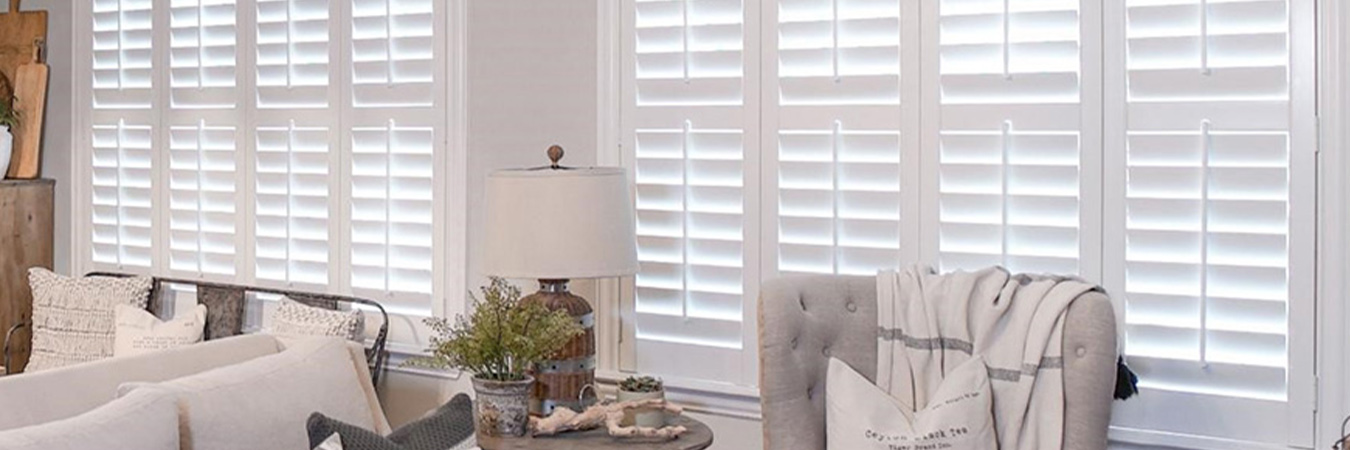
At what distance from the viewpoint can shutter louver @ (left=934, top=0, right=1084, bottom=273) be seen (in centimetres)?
309

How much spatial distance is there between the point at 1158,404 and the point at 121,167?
350cm

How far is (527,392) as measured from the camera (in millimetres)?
3029

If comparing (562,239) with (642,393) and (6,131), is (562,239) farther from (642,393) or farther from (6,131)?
(6,131)

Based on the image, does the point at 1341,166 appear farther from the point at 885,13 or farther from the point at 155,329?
the point at 155,329

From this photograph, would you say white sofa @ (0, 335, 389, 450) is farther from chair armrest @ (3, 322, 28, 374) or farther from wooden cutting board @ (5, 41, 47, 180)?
wooden cutting board @ (5, 41, 47, 180)

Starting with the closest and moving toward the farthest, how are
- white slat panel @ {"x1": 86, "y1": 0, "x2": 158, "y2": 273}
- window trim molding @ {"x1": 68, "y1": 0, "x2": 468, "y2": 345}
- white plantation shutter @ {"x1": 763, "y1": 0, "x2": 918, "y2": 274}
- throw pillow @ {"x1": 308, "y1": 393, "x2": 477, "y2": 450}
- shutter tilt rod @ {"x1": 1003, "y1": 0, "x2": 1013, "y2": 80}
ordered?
throw pillow @ {"x1": 308, "y1": 393, "x2": 477, "y2": 450}
shutter tilt rod @ {"x1": 1003, "y1": 0, "x2": 1013, "y2": 80}
white plantation shutter @ {"x1": 763, "y1": 0, "x2": 918, "y2": 274}
window trim molding @ {"x1": 68, "y1": 0, "x2": 468, "y2": 345}
white slat panel @ {"x1": 86, "y1": 0, "x2": 158, "y2": 273}

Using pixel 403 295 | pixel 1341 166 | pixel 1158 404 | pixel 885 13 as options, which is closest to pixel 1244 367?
pixel 1158 404

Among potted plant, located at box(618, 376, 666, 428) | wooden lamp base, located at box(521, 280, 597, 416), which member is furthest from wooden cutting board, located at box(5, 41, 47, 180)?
potted plant, located at box(618, 376, 666, 428)

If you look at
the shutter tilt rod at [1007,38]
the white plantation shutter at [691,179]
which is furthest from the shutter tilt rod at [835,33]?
the shutter tilt rod at [1007,38]

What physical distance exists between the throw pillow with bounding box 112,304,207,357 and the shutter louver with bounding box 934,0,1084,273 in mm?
2377

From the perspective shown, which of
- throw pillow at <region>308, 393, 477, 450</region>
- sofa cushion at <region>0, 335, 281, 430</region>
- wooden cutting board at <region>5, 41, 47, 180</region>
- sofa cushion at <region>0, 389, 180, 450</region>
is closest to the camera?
sofa cushion at <region>0, 389, 180, 450</region>

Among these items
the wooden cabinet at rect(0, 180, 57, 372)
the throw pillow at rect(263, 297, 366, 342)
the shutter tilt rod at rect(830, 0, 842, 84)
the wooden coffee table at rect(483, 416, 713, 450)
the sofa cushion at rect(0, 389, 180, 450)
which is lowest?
the wooden coffee table at rect(483, 416, 713, 450)

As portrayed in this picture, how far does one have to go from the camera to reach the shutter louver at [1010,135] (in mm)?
3094

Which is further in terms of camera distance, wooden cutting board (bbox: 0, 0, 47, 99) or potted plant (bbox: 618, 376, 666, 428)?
wooden cutting board (bbox: 0, 0, 47, 99)
